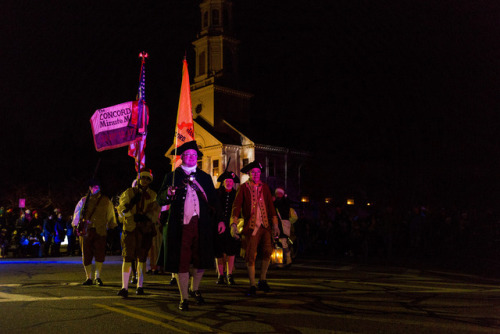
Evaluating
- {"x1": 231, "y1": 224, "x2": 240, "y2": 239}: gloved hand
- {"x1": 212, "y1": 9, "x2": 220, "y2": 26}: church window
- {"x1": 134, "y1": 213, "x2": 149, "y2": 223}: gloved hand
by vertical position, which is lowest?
{"x1": 231, "y1": 224, "x2": 240, "y2": 239}: gloved hand

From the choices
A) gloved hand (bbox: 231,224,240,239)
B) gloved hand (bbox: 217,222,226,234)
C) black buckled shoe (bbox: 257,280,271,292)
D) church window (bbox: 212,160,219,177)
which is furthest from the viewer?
church window (bbox: 212,160,219,177)

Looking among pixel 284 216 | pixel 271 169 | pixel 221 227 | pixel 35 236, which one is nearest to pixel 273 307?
pixel 221 227

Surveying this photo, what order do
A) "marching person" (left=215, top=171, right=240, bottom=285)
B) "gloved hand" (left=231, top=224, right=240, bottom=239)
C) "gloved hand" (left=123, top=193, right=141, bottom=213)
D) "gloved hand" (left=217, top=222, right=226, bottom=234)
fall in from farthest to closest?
"marching person" (left=215, top=171, right=240, bottom=285), "gloved hand" (left=123, top=193, right=141, bottom=213), "gloved hand" (left=231, top=224, right=240, bottom=239), "gloved hand" (left=217, top=222, right=226, bottom=234)

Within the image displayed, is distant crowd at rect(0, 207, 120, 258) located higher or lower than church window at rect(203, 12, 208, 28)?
lower

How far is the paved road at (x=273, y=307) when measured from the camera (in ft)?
16.7

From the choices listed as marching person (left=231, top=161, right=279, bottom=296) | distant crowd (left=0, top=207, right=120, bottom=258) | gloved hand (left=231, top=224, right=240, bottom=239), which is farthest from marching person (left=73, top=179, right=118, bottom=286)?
distant crowd (left=0, top=207, right=120, bottom=258)

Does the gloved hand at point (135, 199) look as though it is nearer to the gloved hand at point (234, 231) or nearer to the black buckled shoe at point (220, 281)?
the gloved hand at point (234, 231)

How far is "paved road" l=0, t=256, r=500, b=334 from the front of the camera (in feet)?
16.7

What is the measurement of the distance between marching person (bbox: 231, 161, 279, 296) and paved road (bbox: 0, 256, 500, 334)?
0.59m

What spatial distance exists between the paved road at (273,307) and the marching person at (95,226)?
0.45m

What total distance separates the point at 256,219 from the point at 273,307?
1989 mm

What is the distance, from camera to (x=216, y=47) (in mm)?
49656

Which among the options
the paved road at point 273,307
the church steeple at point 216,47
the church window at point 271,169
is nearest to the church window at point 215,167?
the church window at point 271,169

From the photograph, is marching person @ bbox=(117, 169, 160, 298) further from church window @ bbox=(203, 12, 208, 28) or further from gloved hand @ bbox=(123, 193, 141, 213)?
church window @ bbox=(203, 12, 208, 28)
